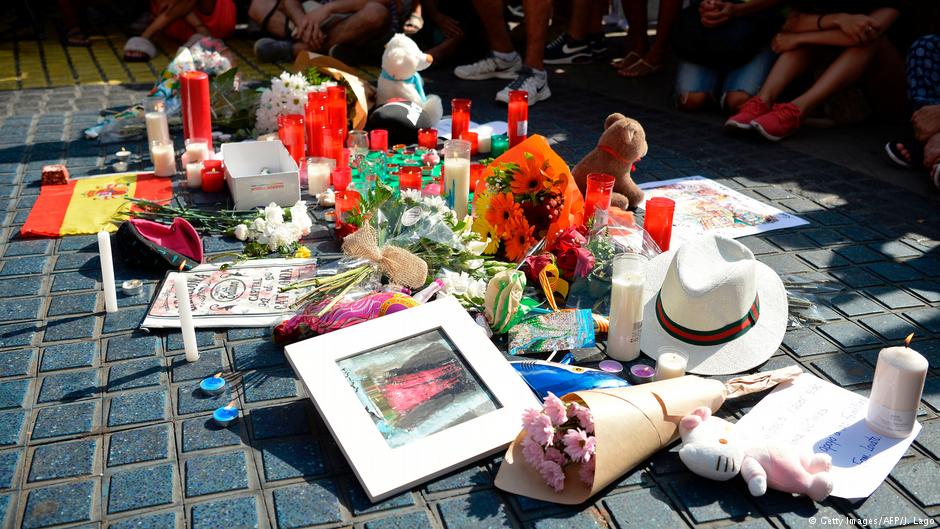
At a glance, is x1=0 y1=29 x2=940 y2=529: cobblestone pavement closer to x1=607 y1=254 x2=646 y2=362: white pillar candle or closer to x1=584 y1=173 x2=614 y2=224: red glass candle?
x1=607 y1=254 x2=646 y2=362: white pillar candle

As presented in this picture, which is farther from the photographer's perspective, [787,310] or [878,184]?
[878,184]

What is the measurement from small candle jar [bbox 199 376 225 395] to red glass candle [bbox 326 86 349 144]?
1986 mm

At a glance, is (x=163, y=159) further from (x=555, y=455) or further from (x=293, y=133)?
(x=555, y=455)

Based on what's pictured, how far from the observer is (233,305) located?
2.82 m

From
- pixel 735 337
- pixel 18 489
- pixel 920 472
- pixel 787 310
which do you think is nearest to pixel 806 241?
pixel 787 310

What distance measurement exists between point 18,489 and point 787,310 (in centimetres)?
227

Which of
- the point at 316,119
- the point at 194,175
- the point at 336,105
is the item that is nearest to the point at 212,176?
the point at 194,175

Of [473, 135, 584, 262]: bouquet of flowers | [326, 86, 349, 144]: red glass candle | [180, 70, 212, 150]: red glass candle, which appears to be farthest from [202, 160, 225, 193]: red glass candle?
[473, 135, 584, 262]: bouquet of flowers

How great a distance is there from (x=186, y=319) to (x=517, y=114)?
2.28m

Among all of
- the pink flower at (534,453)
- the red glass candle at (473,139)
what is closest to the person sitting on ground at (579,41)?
the red glass candle at (473,139)

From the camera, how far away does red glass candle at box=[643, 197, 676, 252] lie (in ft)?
9.96

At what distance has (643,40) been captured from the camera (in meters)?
6.34

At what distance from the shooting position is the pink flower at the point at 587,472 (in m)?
1.96

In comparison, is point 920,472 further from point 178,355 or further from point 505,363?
point 178,355
